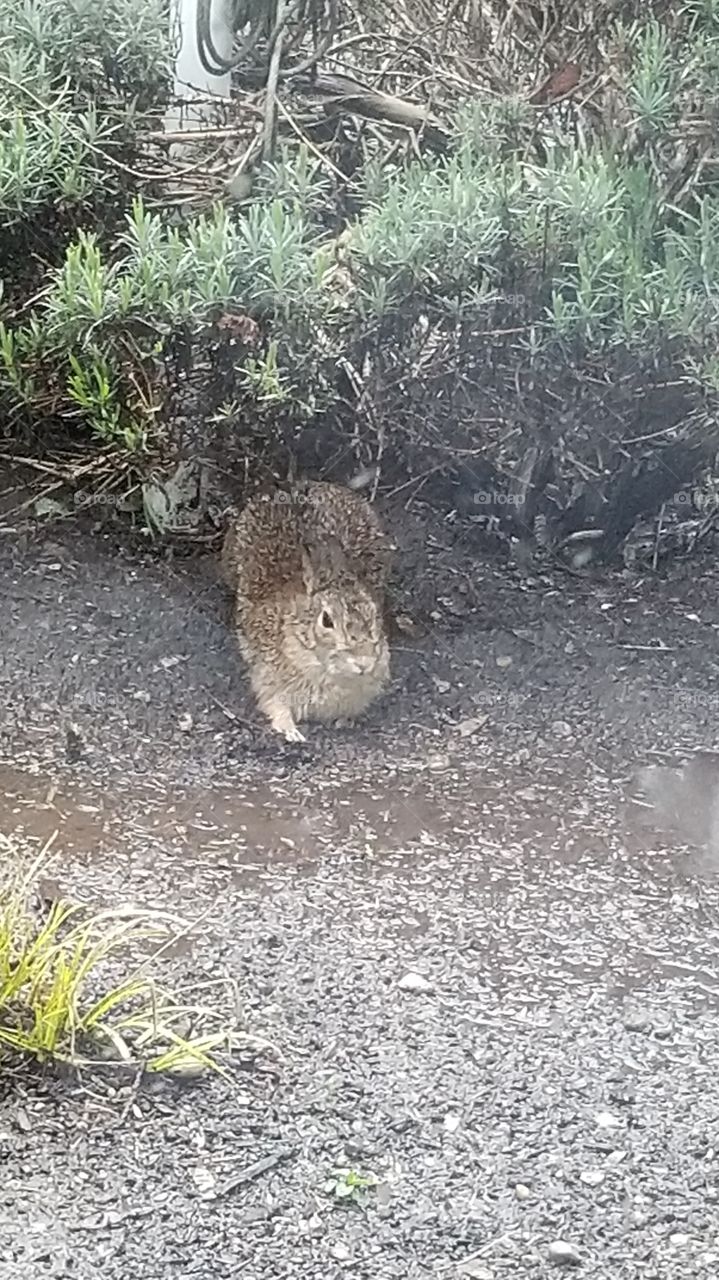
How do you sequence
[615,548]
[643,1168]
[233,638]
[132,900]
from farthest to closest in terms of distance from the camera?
[615,548], [233,638], [132,900], [643,1168]

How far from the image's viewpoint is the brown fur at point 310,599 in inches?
158

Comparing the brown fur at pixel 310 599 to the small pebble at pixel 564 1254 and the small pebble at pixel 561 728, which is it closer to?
the small pebble at pixel 561 728

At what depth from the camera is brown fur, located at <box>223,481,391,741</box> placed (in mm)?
4016

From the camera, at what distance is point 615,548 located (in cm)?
471

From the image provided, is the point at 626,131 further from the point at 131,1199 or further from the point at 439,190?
the point at 131,1199

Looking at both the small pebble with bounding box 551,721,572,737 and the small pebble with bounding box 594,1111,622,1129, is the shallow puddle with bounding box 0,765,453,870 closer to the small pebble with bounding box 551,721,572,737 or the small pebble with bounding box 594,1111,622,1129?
the small pebble with bounding box 551,721,572,737

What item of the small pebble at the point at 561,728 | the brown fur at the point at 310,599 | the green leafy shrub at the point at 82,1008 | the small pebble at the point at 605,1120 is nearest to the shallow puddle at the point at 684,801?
the small pebble at the point at 561,728

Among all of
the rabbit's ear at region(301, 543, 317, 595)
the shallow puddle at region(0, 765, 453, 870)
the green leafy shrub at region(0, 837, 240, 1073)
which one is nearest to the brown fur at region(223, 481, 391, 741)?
the rabbit's ear at region(301, 543, 317, 595)

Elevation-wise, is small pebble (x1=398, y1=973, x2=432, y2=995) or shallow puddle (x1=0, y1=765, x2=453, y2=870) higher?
small pebble (x1=398, y1=973, x2=432, y2=995)

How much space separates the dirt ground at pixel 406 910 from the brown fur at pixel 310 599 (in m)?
0.10

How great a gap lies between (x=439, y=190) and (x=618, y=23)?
70cm

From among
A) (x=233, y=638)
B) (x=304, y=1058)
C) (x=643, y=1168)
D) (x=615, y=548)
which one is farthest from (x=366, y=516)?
(x=643, y=1168)

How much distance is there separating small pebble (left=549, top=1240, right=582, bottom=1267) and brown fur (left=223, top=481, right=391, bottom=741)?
6.02ft

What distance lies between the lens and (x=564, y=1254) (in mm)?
2318
